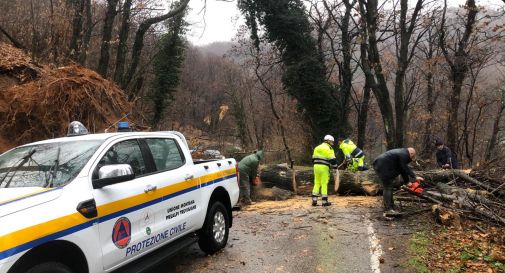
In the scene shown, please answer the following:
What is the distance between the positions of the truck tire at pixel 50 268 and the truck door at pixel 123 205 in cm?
52

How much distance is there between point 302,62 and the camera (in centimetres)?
2369

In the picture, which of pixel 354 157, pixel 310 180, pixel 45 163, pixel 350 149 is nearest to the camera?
pixel 45 163

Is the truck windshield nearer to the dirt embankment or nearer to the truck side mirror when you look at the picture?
the truck side mirror

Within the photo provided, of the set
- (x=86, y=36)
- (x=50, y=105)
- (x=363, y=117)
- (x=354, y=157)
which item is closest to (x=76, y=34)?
(x=86, y=36)

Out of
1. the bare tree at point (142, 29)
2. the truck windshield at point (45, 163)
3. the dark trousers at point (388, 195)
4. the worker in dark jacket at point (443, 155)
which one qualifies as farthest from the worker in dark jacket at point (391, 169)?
the bare tree at point (142, 29)

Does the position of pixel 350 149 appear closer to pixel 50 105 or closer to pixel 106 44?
pixel 106 44

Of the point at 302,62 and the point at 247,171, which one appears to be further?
the point at 302,62

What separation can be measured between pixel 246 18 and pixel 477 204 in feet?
64.4

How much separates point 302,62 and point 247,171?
1269cm

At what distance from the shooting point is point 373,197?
12461 millimetres

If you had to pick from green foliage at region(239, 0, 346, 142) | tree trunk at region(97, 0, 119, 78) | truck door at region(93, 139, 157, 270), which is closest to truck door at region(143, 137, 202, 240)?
truck door at region(93, 139, 157, 270)

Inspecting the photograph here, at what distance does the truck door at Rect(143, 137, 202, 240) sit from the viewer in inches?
219

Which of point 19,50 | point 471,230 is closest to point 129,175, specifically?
point 471,230

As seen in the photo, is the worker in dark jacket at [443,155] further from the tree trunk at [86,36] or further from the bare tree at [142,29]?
the tree trunk at [86,36]
